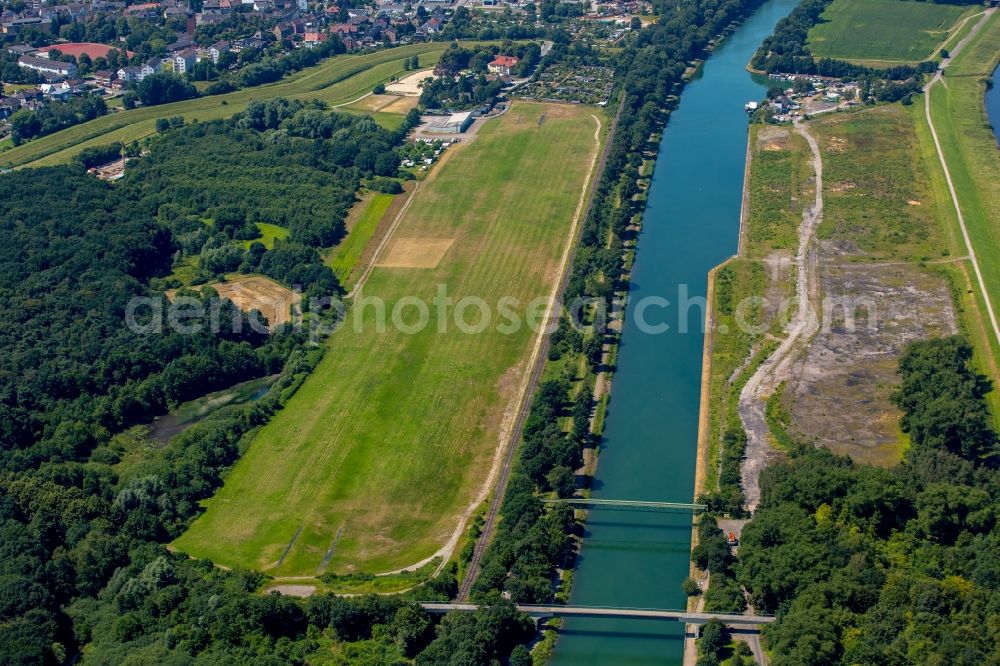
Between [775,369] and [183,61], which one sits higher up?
[183,61]

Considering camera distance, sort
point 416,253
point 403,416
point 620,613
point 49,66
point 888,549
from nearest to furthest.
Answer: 1. point 620,613
2. point 888,549
3. point 403,416
4. point 416,253
5. point 49,66

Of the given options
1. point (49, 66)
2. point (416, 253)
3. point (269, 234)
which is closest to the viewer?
point (416, 253)

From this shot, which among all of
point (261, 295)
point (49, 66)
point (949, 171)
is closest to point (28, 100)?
point (49, 66)

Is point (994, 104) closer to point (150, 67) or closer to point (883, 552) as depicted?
point (883, 552)

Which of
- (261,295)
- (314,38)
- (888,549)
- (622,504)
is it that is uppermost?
(314,38)

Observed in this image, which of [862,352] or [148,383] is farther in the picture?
[862,352]

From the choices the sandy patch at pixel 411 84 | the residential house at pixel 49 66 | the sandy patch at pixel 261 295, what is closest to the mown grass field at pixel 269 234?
the sandy patch at pixel 261 295

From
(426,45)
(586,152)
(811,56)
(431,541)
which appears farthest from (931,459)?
(426,45)
